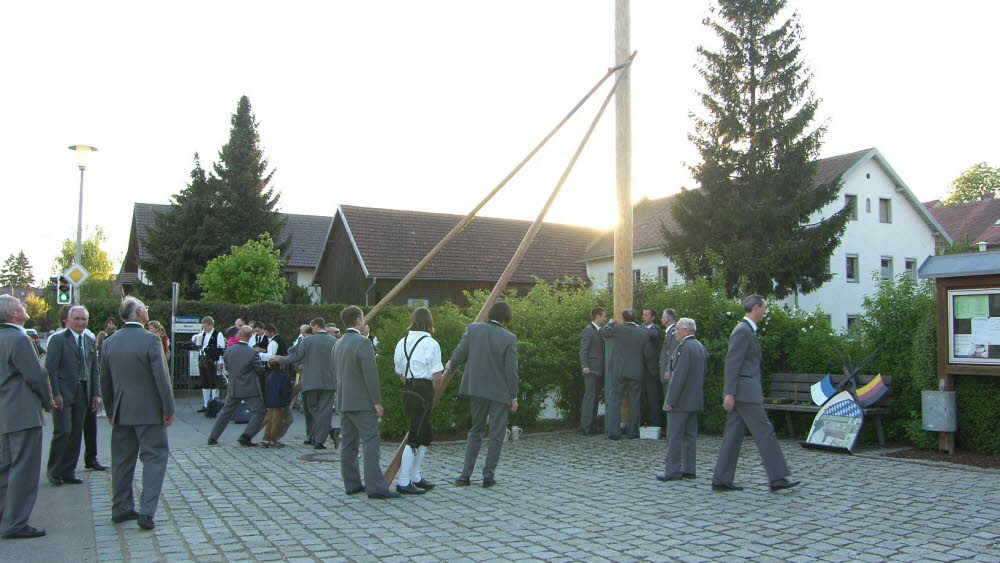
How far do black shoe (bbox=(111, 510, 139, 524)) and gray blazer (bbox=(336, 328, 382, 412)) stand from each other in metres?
2.07

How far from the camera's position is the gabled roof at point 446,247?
3909 centimetres

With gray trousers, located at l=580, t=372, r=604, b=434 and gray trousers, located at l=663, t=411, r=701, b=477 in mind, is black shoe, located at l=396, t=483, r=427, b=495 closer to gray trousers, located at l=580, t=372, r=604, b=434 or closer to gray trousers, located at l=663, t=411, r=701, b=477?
gray trousers, located at l=663, t=411, r=701, b=477

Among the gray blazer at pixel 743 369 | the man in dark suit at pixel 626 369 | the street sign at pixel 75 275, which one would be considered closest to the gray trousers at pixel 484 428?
the gray blazer at pixel 743 369

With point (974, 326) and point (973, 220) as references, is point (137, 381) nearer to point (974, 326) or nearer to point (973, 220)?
point (974, 326)

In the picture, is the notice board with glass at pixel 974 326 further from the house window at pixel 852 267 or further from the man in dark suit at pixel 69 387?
the house window at pixel 852 267

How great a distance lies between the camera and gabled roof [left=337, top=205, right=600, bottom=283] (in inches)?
1539

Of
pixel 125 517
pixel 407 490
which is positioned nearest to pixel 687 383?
pixel 407 490

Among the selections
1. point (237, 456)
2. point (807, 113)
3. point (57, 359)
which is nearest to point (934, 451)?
point (237, 456)

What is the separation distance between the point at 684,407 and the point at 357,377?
363 centimetres

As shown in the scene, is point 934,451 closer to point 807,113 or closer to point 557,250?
point 807,113

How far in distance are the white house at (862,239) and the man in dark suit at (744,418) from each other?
31.5m

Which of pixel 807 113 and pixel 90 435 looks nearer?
pixel 90 435

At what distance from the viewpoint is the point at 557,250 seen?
4531 centimetres

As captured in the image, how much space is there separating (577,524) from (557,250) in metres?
38.7
